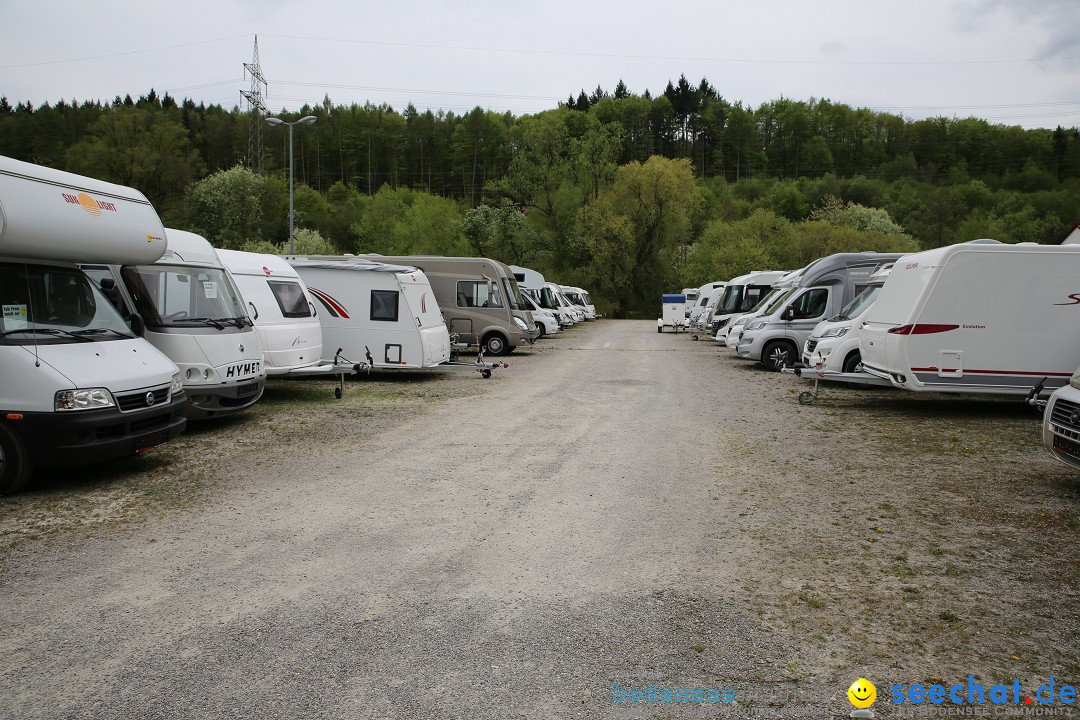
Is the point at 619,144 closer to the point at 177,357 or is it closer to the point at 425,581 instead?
the point at 177,357

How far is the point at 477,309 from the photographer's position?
22.3 meters

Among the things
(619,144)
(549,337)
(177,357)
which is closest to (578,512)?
(177,357)

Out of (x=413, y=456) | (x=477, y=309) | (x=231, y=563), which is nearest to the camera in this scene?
(x=231, y=563)

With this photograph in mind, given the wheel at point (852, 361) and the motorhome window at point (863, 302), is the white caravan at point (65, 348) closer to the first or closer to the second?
the wheel at point (852, 361)

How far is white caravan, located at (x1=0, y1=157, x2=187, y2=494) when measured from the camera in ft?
22.2

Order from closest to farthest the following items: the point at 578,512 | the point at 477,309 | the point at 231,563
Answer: the point at 231,563 < the point at 578,512 < the point at 477,309

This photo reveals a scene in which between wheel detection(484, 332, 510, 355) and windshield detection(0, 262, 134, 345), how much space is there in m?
14.8

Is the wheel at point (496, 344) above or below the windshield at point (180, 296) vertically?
below

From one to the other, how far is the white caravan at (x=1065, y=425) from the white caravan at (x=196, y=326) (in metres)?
9.37

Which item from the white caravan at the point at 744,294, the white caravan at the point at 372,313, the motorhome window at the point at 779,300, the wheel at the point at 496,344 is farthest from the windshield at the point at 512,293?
the white caravan at the point at 744,294

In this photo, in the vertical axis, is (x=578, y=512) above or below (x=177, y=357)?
below

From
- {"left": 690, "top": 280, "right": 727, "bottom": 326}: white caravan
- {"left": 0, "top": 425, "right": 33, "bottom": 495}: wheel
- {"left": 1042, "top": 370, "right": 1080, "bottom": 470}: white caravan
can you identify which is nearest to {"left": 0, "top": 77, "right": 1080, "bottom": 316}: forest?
{"left": 690, "top": 280, "right": 727, "bottom": 326}: white caravan

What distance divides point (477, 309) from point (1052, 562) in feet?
59.6

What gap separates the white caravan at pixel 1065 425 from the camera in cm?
653
